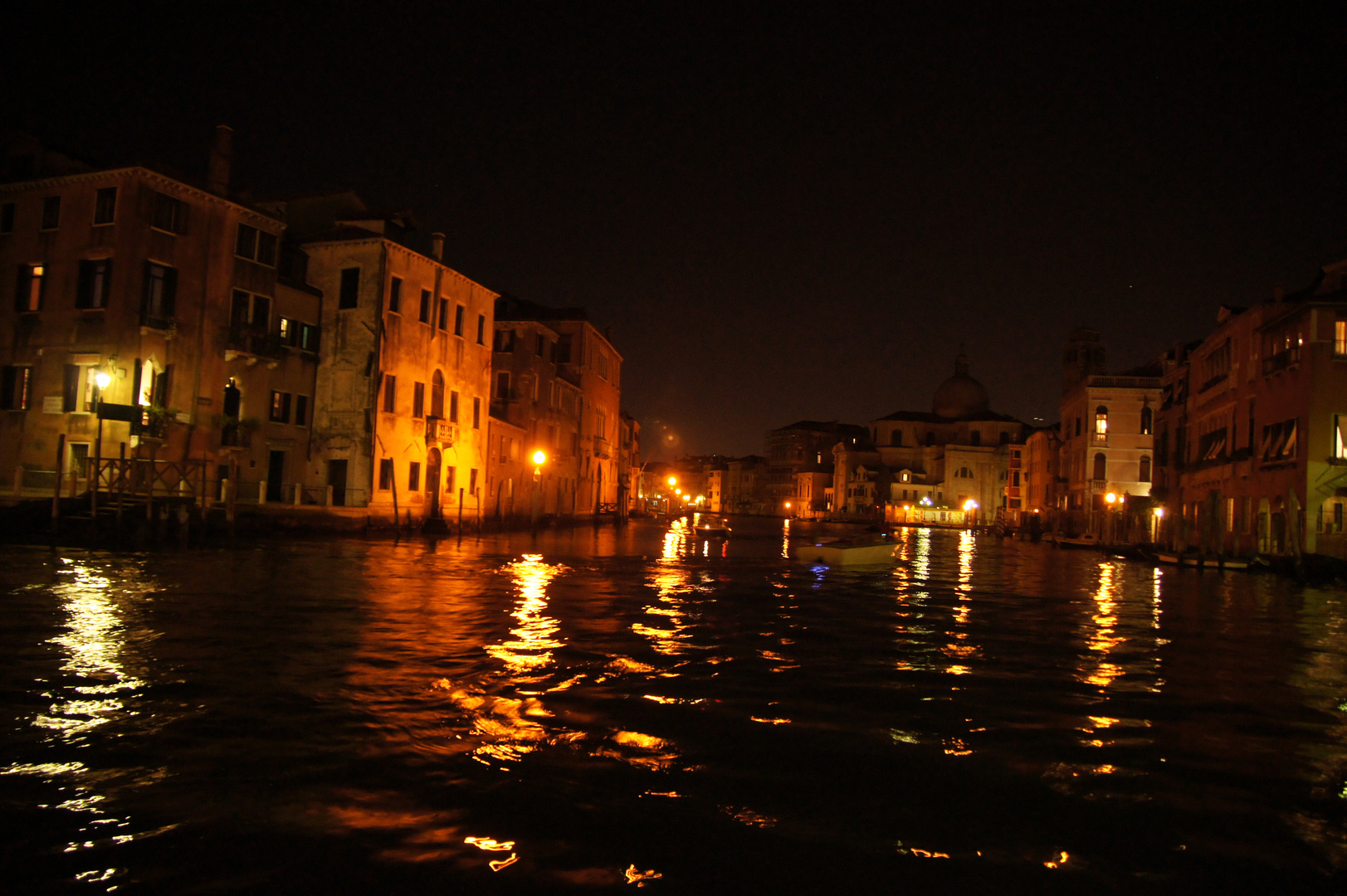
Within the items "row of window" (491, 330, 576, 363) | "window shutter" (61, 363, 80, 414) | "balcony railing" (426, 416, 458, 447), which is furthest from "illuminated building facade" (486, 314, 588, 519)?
"window shutter" (61, 363, 80, 414)

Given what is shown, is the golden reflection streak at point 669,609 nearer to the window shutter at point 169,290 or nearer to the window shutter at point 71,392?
the window shutter at point 169,290

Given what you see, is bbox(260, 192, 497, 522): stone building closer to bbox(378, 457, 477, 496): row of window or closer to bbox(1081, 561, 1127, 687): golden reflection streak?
bbox(378, 457, 477, 496): row of window

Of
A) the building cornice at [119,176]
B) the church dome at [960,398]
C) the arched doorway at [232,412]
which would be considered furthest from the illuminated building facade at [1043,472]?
the building cornice at [119,176]

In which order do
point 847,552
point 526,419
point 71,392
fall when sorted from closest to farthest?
point 71,392 → point 847,552 → point 526,419

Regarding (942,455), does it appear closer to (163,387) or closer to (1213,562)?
(1213,562)

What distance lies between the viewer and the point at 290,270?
108 feet

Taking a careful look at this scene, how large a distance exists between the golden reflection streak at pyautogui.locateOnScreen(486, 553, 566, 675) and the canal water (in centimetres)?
9

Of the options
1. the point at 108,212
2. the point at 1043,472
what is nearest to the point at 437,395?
the point at 108,212

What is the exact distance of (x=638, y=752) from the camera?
5926mm

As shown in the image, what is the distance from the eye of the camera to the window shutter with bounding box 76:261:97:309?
2569 centimetres

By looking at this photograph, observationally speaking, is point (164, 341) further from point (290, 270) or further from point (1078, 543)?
point (1078, 543)

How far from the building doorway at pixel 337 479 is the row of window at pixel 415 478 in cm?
127

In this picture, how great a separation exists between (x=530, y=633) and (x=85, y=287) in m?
22.4

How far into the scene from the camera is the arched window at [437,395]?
35469 millimetres
